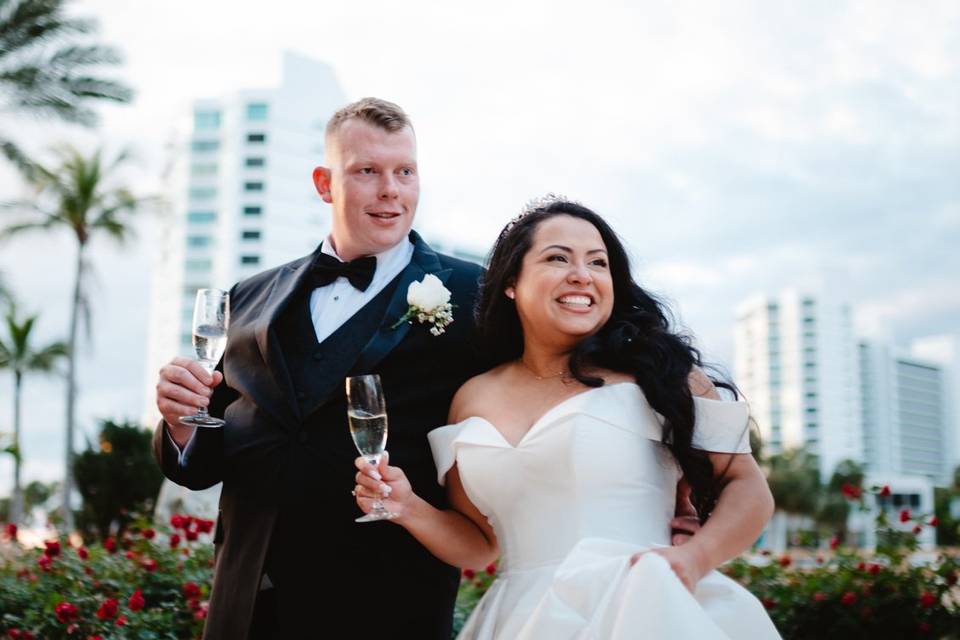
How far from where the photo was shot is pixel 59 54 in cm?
1567

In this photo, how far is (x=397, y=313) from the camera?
3.45 metres

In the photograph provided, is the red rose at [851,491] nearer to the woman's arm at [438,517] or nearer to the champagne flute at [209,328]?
the woman's arm at [438,517]

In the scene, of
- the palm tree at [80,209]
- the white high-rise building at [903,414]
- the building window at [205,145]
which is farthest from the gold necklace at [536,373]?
the white high-rise building at [903,414]

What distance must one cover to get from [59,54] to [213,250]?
69.7 m

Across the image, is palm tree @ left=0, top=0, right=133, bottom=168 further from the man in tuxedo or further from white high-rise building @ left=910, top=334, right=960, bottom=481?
white high-rise building @ left=910, top=334, right=960, bottom=481

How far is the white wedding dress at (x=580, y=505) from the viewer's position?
2729 millimetres

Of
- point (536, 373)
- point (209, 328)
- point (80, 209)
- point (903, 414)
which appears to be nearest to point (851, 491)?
point (536, 373)

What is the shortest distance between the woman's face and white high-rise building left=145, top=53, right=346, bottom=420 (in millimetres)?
79138

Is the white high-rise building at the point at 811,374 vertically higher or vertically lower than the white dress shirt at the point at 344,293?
higher

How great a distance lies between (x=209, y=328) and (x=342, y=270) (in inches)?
27.6

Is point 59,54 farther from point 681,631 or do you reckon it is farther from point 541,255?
point 681,631

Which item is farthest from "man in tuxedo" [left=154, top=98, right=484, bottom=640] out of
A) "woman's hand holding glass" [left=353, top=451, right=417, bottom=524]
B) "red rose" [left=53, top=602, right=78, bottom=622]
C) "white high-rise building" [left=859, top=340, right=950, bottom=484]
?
"white high-rise building" [left=859, top=340, right=950, bottom=484]

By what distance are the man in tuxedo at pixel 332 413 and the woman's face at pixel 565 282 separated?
446 mm

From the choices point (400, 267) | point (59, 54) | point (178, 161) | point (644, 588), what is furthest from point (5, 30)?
point (178, 161)
